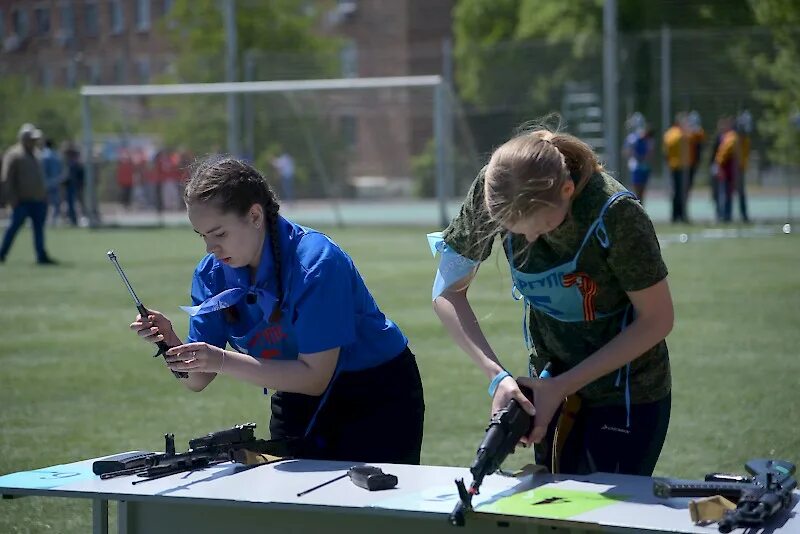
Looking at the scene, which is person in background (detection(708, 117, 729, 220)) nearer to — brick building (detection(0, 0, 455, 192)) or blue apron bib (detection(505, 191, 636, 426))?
brick building (detection(0, 0, 455, 192))

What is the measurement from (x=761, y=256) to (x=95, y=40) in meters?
44.9

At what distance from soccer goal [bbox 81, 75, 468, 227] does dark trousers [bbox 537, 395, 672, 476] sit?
2248 cm

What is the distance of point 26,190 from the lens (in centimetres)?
2027

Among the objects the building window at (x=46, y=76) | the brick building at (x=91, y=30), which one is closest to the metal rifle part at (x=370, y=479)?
the building window at (x=46, y=76)

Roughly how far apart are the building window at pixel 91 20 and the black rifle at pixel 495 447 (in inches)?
2178

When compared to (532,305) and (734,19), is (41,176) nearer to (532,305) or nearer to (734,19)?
(532,305)

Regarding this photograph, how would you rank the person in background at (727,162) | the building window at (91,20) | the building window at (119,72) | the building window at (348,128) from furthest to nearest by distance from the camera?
the building window at (91,20)
the building window at (119,72)
the building window at (348,128)
the person in background at (727,162)

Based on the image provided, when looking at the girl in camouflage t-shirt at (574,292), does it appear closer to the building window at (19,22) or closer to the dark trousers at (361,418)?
the dark trousers at (361,418)

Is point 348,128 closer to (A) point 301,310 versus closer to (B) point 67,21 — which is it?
(A) point 301,310

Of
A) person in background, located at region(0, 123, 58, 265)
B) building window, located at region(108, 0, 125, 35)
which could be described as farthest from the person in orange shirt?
building window, located at region(108, 0, 125, 35)

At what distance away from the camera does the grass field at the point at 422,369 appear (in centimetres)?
695

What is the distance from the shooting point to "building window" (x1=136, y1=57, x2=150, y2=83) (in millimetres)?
49059

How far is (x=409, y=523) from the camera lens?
3502 mm

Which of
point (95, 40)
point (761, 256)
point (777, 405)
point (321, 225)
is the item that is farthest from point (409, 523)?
point (95, 40)
